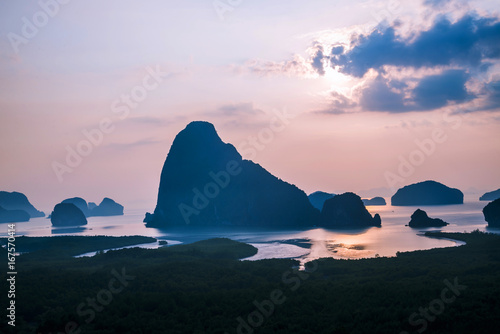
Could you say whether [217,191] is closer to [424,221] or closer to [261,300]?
[424,221]

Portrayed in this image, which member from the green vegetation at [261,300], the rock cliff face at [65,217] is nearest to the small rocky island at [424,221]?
the green vegetation at [261,300]

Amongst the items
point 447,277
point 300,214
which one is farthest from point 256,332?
point 300,214

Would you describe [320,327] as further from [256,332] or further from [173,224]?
[173,224]

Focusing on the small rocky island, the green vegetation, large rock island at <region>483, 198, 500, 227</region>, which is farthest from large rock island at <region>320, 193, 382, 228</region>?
the green vegetation

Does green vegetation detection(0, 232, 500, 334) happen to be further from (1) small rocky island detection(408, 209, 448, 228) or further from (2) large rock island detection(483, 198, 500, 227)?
(1) small rocky island detection(408, 209, 448, 228)

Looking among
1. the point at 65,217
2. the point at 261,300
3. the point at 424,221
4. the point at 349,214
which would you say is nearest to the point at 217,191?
the point at 349,214
